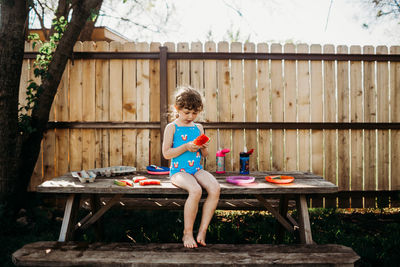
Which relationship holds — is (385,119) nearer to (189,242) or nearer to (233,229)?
(233,229)

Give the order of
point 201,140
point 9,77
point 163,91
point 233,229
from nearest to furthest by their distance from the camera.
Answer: point 201,140, point 9,77, point 233,229, point 163,91

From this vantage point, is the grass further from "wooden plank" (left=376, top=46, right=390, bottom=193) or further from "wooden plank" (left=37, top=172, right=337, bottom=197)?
"wooden plank" (left=37, top=172, right=337, bottom=197)

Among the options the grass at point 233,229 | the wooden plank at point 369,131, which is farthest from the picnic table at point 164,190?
the wooden plank at point 369,131

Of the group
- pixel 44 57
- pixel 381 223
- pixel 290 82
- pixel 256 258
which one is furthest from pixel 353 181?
pixel 44 57

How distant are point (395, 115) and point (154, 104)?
3.58 meters

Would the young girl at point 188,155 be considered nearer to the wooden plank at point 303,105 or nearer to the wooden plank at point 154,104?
the wooden plank at point 154,104

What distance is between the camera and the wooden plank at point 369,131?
4.54 meters

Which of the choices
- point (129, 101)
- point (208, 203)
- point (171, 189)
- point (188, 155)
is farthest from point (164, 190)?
point (129, 101)

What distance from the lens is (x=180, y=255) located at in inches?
79.3

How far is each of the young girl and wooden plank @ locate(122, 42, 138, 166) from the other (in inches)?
69.4

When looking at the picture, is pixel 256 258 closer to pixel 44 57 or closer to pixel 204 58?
pixel 204 58

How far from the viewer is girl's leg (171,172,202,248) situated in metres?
2.27

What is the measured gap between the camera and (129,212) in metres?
4.34

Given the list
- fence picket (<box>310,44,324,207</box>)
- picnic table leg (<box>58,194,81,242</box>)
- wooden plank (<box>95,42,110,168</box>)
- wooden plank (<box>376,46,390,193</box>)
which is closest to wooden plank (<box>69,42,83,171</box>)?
wooden plank (<box>95,42,110,168</box>)
